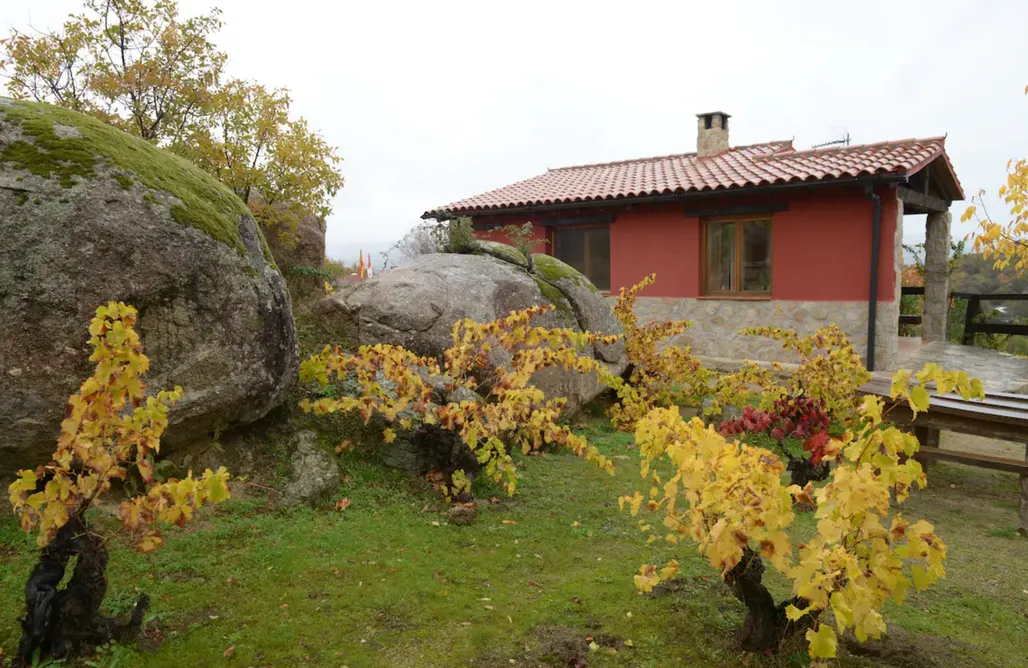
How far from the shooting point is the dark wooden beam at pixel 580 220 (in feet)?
41.5

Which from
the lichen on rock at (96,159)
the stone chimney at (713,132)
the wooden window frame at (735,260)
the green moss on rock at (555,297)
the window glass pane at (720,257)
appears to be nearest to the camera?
the lichen on rock at (96,159)

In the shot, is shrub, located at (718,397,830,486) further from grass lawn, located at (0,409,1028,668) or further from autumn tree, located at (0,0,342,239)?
autumn tree, located at (0,0,342,239)

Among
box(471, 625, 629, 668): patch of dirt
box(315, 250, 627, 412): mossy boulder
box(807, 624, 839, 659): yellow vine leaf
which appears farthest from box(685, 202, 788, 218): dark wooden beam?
box(807, 624, 839, 659): yellow vine leaf

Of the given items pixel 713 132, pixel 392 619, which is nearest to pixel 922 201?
pixel 713 132

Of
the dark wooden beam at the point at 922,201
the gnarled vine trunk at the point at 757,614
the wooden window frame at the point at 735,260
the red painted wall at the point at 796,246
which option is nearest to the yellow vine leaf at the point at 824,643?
the gnarled vine trunk at the point at 757,614

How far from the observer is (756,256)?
11414 millimetres

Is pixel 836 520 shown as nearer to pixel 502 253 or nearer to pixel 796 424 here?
pixel 796 424

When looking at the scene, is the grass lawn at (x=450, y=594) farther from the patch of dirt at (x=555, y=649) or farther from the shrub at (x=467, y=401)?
the shrub at (x=467, y=401)

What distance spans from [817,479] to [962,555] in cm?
110

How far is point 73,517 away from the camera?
2658mm

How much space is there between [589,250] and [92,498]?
1137 centimetres

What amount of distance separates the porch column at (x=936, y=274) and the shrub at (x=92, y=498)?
13778 millimetres

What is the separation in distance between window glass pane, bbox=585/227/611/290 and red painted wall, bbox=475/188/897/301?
1.36 feet

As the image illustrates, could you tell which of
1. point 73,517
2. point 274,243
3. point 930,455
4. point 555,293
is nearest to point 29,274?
point 73,517
